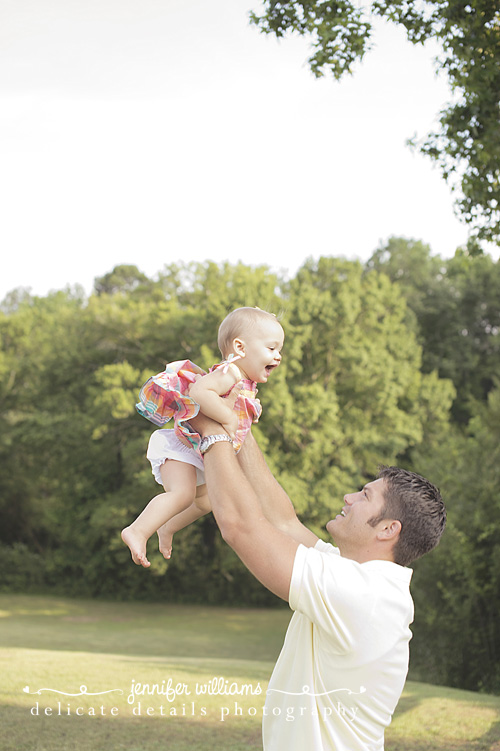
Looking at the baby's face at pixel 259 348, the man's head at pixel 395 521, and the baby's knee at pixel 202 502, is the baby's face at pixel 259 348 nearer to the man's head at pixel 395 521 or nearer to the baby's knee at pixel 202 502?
the baby's knee at pixel 202 502

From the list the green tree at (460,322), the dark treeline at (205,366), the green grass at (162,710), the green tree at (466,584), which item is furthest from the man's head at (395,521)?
the green tree at (460,322)

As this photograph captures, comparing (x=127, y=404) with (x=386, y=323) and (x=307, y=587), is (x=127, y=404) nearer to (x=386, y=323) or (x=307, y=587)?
(x=386, y=323)

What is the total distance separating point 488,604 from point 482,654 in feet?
3.03

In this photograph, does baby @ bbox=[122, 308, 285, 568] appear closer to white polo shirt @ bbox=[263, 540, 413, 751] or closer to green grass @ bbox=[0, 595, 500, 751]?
white polo shirt @ bbox=[263, 540, 413, 751]

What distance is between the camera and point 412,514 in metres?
2.51

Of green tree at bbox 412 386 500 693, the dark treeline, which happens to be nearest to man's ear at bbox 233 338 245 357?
green tree at bbox 412 386 500 693

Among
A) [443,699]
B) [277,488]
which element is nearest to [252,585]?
[443,699]

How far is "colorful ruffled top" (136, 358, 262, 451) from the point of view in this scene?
2.87 m

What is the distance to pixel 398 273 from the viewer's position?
120 ft

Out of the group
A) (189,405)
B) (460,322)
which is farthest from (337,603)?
(460,322)

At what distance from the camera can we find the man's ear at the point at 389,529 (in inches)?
98.8

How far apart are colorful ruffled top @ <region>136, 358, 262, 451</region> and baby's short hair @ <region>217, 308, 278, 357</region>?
0.13 metres

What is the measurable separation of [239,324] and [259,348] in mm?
120

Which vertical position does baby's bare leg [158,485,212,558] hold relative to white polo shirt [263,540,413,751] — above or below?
above
